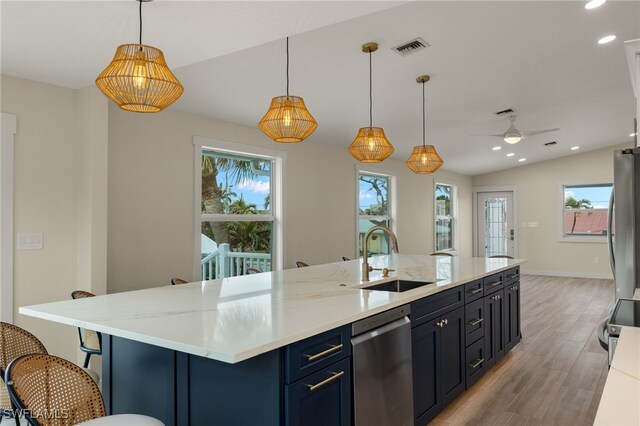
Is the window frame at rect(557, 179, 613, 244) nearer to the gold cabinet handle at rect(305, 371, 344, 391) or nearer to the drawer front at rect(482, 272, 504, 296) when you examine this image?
the drawer front at rect(482, 272, 504, 296)

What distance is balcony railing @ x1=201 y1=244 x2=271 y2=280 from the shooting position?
4820 mm

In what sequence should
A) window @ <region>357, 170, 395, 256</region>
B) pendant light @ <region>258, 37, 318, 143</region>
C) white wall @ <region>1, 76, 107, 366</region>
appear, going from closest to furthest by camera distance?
pendant light @ <region>258, 37, 318, 143</region> < white wall @ <region>1, 76, 107, 366</region> < window @ <region>357, 170, 395, 256</region>

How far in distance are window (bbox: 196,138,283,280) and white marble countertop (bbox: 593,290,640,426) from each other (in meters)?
3.83

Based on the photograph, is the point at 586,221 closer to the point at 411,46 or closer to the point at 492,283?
the point at 492,283

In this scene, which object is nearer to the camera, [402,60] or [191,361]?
[191,361]

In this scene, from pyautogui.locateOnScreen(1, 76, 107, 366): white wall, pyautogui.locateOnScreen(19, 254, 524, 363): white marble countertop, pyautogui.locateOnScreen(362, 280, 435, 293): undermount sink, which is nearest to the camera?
pyautogui.locateOnScreen(19, 254, 524, 363): white marble countertop

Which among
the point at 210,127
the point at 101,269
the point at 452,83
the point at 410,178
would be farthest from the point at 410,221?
the point at 101,269

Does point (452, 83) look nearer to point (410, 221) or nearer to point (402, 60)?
point (402, 60)

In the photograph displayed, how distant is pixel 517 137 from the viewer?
229 inches

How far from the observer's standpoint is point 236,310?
6.87 feet

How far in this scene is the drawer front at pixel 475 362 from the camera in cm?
329

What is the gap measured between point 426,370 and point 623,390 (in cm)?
160

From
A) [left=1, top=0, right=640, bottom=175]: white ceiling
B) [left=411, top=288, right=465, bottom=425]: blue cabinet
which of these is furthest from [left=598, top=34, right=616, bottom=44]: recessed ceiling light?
[left=411, top=288, right=465, bottom=425]: blue cabinet

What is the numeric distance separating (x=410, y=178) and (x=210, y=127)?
4.96 m
